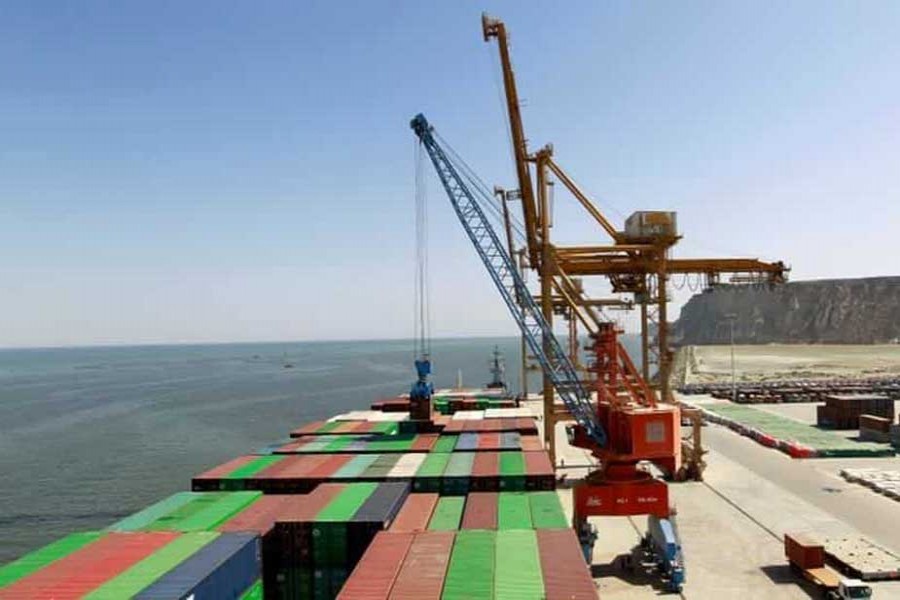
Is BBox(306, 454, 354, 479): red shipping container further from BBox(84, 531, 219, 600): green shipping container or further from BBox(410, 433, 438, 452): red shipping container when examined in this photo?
BBox(84, 531, 219, 600): green shipping container

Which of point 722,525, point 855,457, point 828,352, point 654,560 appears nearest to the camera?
point 654,560

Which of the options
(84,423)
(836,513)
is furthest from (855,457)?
(84,423)

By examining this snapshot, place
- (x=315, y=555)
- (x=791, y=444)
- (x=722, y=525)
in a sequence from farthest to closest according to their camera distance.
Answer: (x=791, y=444), (x=722, y=525), (x=315, y=555)

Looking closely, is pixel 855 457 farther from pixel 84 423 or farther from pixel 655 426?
pixel 84 423

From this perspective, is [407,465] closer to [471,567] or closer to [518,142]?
[471,567]

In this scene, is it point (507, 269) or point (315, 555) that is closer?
point (315, 555)

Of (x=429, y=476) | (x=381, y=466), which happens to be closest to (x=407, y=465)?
(x=381, y=466)

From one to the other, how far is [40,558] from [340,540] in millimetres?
7971

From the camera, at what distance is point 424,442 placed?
134 feet

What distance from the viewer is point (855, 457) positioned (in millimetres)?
54531

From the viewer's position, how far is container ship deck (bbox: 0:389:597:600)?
16891 millimetres

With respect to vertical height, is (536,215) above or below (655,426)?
above

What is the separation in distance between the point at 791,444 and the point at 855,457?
4.74 metres

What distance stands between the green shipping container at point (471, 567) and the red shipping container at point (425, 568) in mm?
198
